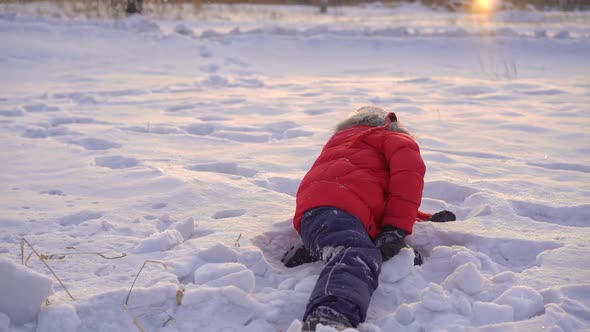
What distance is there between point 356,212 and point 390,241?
7.5 inches

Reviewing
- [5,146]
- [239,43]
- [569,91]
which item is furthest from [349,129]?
[239,43]

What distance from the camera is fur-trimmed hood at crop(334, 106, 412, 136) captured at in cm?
299

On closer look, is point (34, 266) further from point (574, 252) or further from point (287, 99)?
point (287, 99)

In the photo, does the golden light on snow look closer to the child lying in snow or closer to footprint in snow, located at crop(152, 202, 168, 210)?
the child lying in snow

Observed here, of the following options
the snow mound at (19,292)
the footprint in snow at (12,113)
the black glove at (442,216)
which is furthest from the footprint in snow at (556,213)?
the footprint in snow at (12,113)

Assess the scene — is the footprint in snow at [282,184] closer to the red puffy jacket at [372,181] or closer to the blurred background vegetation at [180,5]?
the red puffy jacket at [372,181]

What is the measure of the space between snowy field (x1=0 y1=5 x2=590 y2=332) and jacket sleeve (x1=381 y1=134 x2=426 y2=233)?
7.8 inches

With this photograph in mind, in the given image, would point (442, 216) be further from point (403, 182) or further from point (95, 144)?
point (95, 144)

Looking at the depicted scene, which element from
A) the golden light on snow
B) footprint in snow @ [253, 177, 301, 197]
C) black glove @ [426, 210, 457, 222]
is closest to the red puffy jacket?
black glove @ [426, 210, 457, 222]

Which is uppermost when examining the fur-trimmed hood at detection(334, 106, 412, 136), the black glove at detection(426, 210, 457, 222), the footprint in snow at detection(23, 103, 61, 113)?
the fur-trimmed hood at detection(334, 106, 412, 136)

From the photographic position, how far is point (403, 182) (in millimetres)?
2658

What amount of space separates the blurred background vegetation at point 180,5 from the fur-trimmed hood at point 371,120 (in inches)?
409

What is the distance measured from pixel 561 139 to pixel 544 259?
93.1 inches

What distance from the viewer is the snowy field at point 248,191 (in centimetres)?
213
